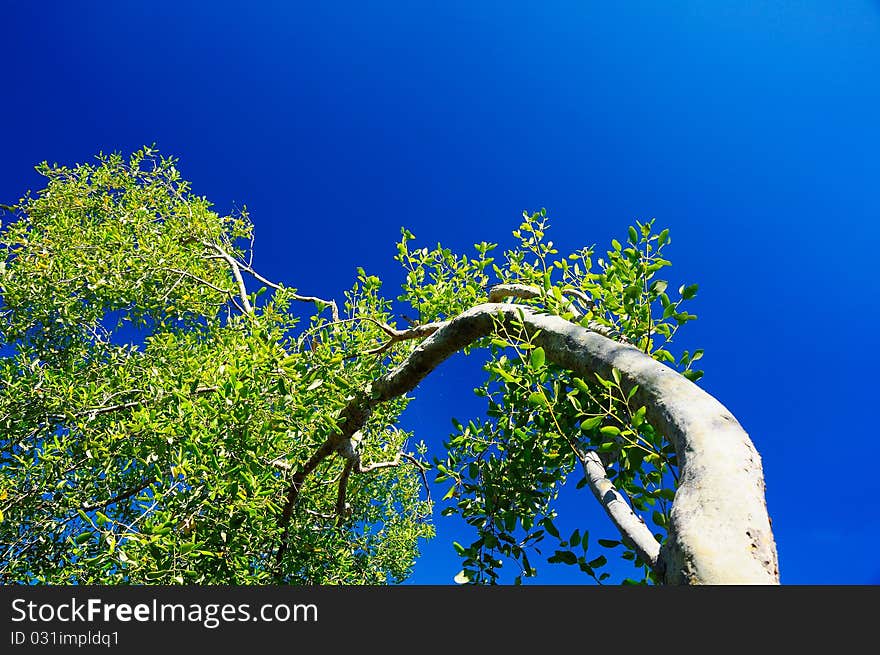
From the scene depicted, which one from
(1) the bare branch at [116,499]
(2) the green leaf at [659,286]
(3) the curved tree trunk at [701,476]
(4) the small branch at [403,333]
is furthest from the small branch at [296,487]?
(2) the green leaf at [659,286]

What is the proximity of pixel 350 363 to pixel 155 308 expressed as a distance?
4022 mm

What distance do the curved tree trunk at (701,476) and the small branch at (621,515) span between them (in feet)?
0.14

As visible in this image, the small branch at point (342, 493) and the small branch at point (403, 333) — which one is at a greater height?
the small branch at point (403, 333)

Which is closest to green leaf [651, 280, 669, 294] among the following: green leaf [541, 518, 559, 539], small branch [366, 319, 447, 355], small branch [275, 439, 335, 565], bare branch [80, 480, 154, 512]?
green leaf [541, 518, 559, 539]

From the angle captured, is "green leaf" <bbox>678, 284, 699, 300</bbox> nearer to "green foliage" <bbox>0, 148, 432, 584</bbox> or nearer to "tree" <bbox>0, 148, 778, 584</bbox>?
"tree" <bbox>0, 148, 778, 584</bbox>

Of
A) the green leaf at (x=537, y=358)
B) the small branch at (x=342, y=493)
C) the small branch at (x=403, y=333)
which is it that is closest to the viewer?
the green leaf at (x=537, y=358)

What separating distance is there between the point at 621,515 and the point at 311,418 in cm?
187

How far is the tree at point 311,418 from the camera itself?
176 cm

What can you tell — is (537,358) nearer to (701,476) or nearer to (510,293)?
(701,476)

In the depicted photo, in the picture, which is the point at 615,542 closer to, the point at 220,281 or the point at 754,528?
the point at 754,528

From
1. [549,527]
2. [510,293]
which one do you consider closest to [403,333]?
[510,293]

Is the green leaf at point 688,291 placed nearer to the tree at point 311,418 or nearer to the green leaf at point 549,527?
the tree at point 311,418

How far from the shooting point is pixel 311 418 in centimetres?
307

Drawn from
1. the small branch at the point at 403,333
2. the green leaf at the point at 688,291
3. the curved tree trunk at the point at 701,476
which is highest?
the small branch at the point at 403,333
